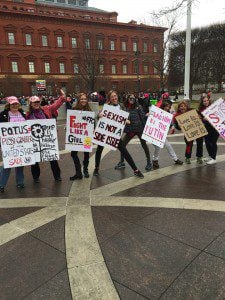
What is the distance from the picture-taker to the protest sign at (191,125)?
670cm

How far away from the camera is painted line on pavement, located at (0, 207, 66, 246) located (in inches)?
153

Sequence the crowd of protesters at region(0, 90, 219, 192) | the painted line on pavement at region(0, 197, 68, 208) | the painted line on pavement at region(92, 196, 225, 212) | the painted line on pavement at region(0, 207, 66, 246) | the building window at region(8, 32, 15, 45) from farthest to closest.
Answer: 1. the building window at region(8, 32, 15, 45)
2. the crowd of protesters at region(0, 90, 219, 192)
3. the painted line on pavement at region(0, 197, 68, 208)
4. the painted line on pavement at region(92, 196, 225, 212)
5. the painted line on pavement at region(0, 207, 66, 246)

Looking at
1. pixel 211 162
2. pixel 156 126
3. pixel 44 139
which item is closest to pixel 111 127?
pixel 156 126

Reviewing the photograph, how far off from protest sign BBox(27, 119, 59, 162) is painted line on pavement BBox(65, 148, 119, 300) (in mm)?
1302

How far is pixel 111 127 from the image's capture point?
6.07 meters

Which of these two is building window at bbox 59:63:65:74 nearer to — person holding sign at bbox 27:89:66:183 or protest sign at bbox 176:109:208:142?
protest sign at bbox 176:109:208:142

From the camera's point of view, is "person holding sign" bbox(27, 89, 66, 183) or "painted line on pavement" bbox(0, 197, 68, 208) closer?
"painted line on pavement" bbox(0, 197, 68, 208)

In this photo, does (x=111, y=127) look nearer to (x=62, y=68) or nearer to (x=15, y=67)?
(x=15, y=67)

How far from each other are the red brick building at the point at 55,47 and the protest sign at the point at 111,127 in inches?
1689

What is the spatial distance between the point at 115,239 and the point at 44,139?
283cm

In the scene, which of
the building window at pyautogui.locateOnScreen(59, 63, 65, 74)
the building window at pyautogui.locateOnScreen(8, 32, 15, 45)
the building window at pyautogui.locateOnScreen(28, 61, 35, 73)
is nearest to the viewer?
the building window at pyautogui.locateOnScreen(8, 32, 15, 45)

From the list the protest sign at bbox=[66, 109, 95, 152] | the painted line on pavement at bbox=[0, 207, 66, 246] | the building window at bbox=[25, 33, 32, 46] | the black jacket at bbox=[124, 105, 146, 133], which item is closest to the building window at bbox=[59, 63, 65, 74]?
the building window at bbox=[25, 33, 32, 46]

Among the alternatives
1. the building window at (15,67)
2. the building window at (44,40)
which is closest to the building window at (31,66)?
the building window at (15,67)

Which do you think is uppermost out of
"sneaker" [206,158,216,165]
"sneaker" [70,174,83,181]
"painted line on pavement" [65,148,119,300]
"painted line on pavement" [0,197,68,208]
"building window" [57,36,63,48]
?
"building window" [57,36,63,48]
